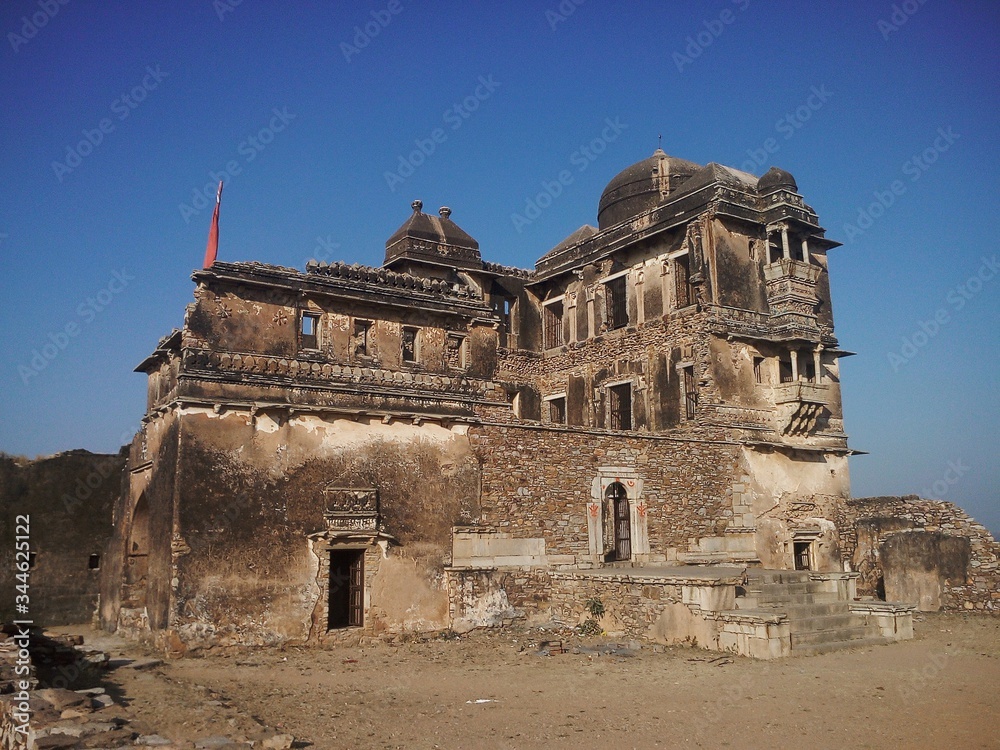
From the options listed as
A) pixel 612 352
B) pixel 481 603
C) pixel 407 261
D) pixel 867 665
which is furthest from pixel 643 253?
pixel 867 665

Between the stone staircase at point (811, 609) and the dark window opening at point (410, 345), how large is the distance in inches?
350

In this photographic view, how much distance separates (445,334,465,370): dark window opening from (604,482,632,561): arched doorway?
15.4ft

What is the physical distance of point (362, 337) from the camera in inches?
748

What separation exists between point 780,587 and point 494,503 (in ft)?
20.2

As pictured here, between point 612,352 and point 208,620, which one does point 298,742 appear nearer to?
point 208,620

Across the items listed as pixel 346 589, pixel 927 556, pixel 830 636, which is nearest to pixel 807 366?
pixel 927 556

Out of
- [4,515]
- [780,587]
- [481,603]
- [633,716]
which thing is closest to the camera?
[633,716]

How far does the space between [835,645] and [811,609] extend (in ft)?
3.02

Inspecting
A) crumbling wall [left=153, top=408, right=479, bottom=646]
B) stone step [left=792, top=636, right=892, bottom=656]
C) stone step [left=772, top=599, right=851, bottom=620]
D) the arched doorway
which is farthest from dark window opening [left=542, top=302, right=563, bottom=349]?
stone step [left=792, top=636, right=892, bottom=656]

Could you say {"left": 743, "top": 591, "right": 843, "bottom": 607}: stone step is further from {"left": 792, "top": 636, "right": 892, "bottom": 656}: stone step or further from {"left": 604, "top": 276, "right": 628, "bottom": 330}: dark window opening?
{"left": 604, "top": 276, "right": 628, "bottom": 330}: dark window opening

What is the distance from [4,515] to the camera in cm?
2134

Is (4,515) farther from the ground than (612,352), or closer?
closer

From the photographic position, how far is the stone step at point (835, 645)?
14.5m

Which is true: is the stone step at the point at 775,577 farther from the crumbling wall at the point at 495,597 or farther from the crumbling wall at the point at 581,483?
the crumbling wall at the point at 495,597
